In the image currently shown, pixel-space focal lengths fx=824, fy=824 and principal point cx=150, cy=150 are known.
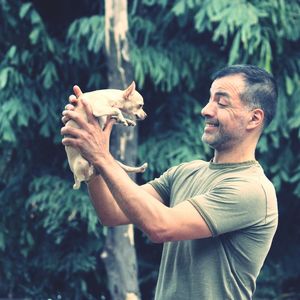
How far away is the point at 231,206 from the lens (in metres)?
2.97

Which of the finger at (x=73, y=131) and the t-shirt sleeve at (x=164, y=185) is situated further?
the t-shirt sleeve at (x=164, y=185)

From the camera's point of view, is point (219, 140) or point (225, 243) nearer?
point (225, 243)

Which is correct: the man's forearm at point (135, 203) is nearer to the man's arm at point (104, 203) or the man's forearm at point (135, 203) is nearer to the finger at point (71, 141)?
→ the finger at point (71, 141)

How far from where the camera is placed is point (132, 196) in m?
2.84

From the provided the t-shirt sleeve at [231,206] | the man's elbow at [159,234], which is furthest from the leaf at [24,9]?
the man's elbow at [159,234]

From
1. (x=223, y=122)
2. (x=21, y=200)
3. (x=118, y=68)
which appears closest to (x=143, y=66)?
(x=118, y=68)

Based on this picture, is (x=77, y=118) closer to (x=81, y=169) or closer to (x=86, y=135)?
(x=86, y=135)

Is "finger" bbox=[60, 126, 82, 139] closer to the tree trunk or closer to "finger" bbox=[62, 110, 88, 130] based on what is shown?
"finger" bbox=[62, 110, 88, 130]

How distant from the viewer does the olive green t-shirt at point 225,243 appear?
2967mm

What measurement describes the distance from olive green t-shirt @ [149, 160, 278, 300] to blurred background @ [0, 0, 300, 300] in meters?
3.85

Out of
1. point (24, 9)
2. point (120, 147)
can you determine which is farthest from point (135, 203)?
point (24, 9)

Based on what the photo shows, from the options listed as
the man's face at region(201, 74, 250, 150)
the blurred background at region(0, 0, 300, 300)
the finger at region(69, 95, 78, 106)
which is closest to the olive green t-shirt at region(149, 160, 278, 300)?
the man's face at region(201, 74, 250, 150)

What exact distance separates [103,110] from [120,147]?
427 cm

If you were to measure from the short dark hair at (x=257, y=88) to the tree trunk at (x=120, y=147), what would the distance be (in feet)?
12.3
